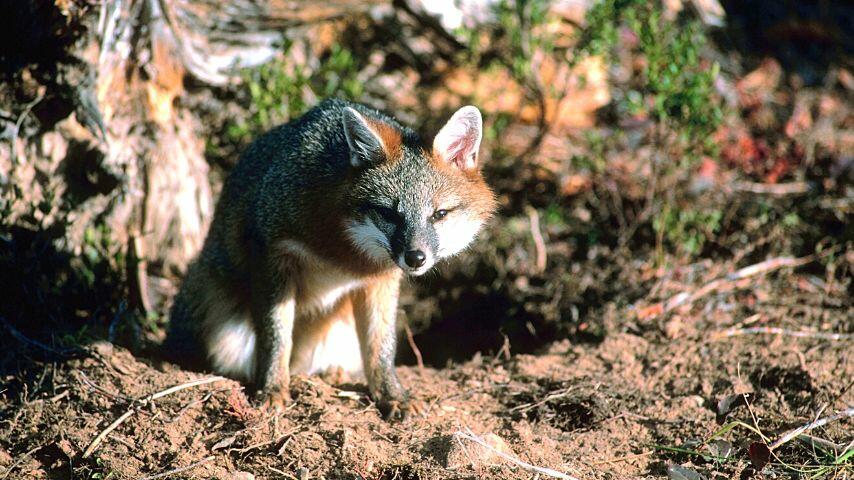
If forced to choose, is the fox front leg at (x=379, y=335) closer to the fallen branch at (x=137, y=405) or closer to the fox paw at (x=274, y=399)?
the fox paw at (x=274, y=399)

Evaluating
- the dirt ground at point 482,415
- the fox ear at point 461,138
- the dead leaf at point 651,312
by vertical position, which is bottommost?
the dead leaf at point 651,312

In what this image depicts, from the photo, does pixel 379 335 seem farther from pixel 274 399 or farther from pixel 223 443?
pixel 223 443

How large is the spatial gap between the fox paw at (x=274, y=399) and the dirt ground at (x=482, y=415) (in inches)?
3.1

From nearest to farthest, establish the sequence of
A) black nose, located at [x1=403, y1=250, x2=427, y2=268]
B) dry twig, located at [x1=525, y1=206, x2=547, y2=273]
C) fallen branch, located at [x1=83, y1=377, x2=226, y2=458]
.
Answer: fallen branch, located at [x1=83, y1=377, x2=226, y2=458], black nose, located at [x1=403, y1=250, x2=427, y2=268], dry twig, located at [x1=525, y1=206, x2=547, y2=273]

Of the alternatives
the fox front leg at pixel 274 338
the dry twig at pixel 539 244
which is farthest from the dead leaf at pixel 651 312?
the fox front leg at pixel 274 338

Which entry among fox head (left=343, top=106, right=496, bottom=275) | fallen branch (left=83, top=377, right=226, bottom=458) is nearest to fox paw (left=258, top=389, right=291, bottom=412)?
fallen branch (left=83, top=377, right=226, bottom=458)

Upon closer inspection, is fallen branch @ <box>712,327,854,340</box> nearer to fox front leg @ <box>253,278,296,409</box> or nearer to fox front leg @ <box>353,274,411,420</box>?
fox front leg @ <box>353,274,411,420</box>

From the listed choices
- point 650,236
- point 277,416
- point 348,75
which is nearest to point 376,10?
point 348,75

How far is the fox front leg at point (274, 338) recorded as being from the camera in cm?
496

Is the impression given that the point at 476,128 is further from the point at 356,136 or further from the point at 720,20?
the point at 720,20

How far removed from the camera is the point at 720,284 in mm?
6246

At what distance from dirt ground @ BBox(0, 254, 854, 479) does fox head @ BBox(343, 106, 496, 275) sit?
1019mm

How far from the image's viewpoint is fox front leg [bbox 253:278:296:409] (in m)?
4.96

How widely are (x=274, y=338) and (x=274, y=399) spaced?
0.41 metres
